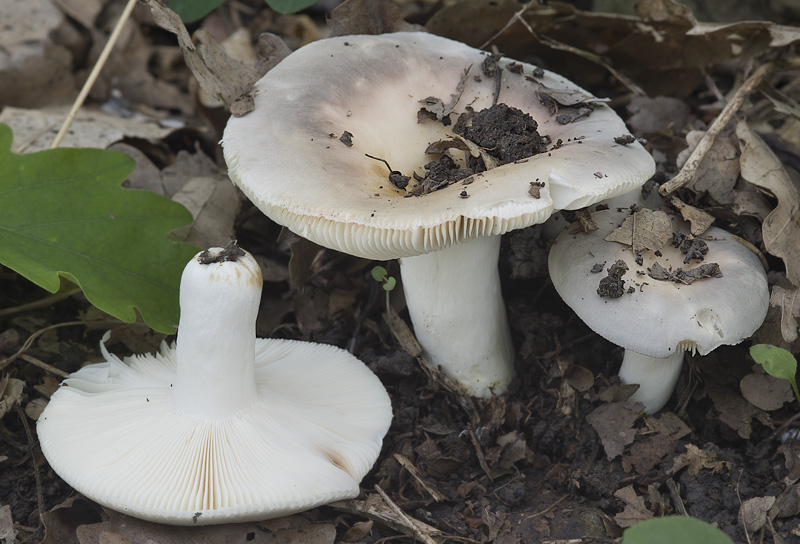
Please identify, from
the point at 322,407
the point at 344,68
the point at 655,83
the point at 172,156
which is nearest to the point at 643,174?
the point at 344,68

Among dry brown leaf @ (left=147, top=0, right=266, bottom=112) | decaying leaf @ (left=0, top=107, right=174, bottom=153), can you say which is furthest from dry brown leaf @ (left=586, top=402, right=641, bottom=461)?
decaying leaf @ (left=0, top=107, right=174, bottom=153)

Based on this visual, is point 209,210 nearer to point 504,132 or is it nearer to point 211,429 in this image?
point 211,429

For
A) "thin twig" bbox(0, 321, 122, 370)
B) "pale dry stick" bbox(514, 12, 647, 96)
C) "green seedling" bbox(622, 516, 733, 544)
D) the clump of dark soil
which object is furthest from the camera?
"pale dry stick" bbox(514, 12, 647, 96)

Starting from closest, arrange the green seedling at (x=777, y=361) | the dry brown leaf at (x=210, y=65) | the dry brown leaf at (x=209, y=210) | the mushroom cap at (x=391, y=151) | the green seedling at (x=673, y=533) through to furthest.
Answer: the green seedling at (x=673, y=533)
the mushroom cap at (x=391, y=151)
the green seedling at (x=777, y=361)
the dry brown leaf at (x=210, y=65)
the dry brown leaf at (x=209, y=210)

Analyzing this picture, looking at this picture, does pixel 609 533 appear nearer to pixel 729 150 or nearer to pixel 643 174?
pixel 643 174

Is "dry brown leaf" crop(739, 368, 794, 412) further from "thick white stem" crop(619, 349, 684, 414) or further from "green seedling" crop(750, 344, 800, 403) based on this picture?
"green seedling" crop(750, 344, 800, 403)

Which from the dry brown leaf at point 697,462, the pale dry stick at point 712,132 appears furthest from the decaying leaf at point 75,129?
the dry brown leaf at point 697,462

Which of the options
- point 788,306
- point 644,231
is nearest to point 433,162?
point 644,231

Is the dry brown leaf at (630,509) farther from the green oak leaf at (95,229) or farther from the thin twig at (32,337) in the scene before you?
the thin twig at (32,337)
